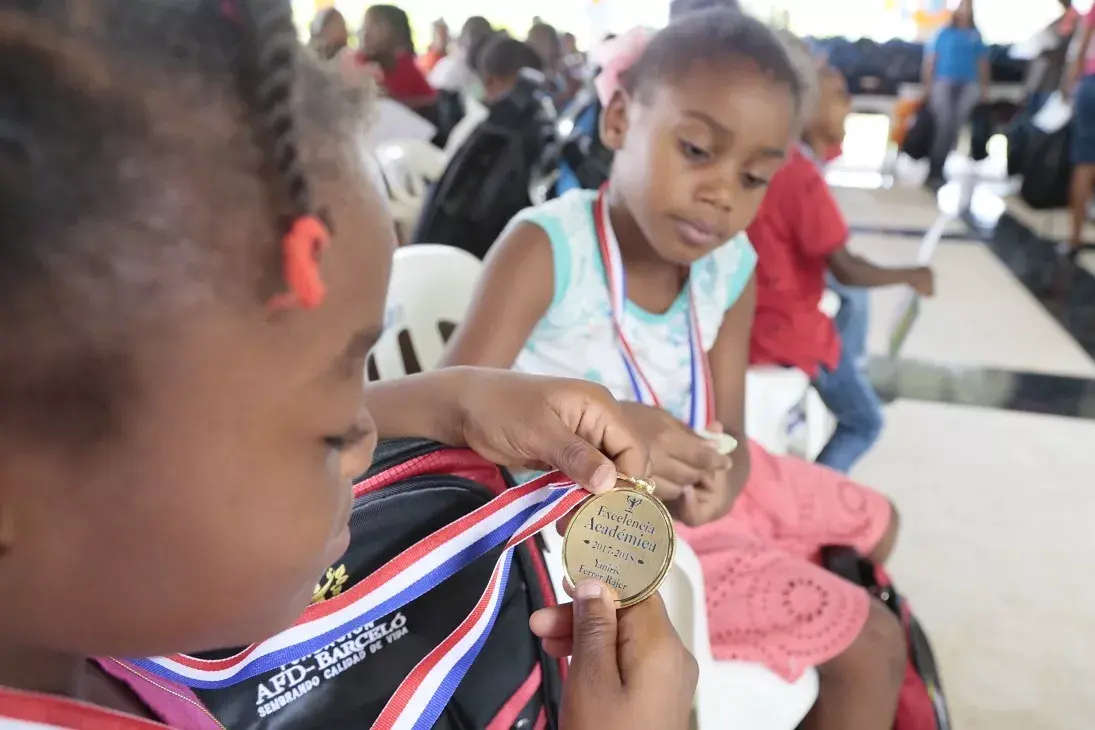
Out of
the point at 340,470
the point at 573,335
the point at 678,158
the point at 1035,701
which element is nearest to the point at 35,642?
the point at 340,470

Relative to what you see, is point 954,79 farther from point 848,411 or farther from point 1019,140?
point 848,411

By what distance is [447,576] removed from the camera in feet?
2.18

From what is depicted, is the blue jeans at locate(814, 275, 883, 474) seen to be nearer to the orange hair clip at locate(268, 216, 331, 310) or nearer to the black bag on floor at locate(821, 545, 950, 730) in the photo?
the black bag on floor at locate(821, 545, 950, 730)

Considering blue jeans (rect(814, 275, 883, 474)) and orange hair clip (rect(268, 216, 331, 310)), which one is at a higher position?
orange hair clip (rect(268, 216, 331, 310))

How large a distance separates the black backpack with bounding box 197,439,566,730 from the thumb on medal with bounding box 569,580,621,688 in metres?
0.10

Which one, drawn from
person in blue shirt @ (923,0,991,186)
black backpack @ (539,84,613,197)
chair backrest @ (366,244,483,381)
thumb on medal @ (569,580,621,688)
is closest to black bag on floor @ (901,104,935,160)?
person in blue shirt @ (923,0,991,186)

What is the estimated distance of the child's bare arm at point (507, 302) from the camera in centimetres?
108

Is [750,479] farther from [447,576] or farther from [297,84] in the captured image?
[297,84]

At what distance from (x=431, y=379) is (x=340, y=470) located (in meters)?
0.33

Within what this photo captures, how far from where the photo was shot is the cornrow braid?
0.35 meters

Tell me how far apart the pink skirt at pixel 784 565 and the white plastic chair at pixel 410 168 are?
1.80 meters

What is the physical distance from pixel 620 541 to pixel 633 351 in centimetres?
59

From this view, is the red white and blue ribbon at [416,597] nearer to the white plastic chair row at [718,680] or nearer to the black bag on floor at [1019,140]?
Answer: the white plastic chair row at [718,680]

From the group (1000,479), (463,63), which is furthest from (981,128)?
(1000,479)
